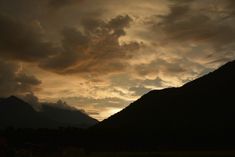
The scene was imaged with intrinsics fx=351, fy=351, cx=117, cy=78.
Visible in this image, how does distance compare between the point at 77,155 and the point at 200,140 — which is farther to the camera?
the point at 200,140

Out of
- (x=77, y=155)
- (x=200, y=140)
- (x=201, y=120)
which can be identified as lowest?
(x=77, y=155)

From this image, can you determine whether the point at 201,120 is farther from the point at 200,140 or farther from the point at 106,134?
the point at 106,134

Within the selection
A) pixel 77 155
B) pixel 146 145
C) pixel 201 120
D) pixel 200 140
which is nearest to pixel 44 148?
pixel 77 155

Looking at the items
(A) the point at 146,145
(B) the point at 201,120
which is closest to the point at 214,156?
(A) the point at 146,145

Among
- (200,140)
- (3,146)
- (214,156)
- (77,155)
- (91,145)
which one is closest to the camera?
(3,146)

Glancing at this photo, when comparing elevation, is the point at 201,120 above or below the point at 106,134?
above

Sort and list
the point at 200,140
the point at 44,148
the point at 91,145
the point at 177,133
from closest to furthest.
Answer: the point at 44,148 < the point at 91,145 < the point at 200,140 < the point at 177,133

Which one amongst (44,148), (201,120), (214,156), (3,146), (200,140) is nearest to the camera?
(3,146)

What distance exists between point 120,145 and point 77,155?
54.3 metres

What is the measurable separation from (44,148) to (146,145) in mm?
51526

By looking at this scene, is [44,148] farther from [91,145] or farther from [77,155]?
[91,145]

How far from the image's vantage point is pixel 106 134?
159375mm

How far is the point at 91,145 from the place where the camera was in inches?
5709

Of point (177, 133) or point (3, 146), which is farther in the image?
point (177, 133)
